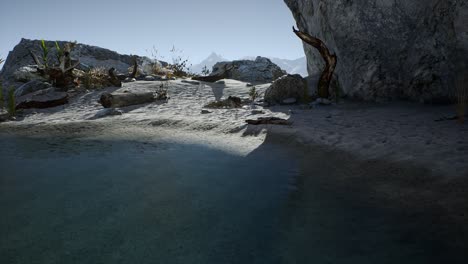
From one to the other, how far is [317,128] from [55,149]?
494 cm

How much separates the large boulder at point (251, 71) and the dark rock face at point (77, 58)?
16.3ft

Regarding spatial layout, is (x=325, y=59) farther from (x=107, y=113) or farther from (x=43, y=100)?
(x=43, y=100)

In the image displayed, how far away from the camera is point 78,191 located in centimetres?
385

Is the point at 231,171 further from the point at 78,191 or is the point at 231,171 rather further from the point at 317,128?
the point at 317,128

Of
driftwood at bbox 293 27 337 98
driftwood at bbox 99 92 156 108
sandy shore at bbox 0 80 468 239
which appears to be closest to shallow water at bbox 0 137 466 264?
sandy shore at bbox 0 80 468 239

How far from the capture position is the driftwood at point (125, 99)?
32.2ft

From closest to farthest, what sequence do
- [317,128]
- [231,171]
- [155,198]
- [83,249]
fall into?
[83,249], [155,198], [231,171], [317,128]

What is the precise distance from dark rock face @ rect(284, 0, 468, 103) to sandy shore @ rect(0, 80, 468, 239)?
60 centimetres

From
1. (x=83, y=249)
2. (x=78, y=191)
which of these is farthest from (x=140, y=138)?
(x=83, y=249)

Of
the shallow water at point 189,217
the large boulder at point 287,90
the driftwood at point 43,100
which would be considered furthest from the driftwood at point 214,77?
the shallow water at point 189,217

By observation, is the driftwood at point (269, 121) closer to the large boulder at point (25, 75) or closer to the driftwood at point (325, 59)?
the driftwood at point (325, 59)

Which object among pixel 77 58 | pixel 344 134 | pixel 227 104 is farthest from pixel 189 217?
pixel 77 58

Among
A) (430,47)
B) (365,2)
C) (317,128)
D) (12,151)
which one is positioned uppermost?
(365,2)

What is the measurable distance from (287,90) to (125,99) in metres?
5.10
